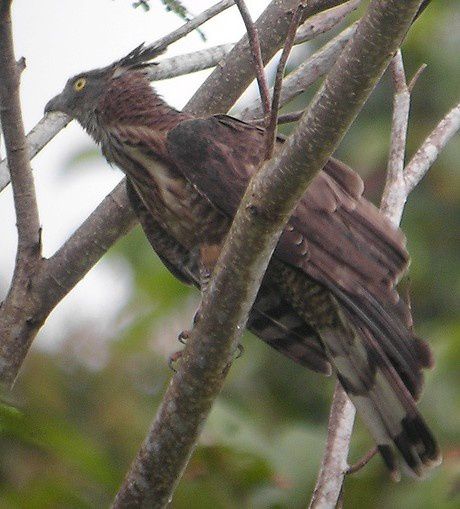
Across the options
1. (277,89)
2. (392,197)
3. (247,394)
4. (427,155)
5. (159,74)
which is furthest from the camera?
(247,394)

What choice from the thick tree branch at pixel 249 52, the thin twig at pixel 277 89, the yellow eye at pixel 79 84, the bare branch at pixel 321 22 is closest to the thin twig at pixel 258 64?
the thin twig at pixel 277 89

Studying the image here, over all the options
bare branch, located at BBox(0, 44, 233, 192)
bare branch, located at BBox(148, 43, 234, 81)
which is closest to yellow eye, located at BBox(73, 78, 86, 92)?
bare branch, located at BBox(0, 44, 233, 192)

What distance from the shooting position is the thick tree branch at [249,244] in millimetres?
2217

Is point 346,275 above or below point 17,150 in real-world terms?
below

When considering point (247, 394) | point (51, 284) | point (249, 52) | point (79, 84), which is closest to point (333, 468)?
point (51, 284)

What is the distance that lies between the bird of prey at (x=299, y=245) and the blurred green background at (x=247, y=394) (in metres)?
0.28

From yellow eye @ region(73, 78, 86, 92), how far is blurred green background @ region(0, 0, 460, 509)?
95 centimetres

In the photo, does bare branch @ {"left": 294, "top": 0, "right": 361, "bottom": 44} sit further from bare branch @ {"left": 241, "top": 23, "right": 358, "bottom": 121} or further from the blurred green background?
the blurred green background

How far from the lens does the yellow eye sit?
421cm

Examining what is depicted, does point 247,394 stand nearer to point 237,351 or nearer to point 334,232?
point 334,232

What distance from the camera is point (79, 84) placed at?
13.9 feet

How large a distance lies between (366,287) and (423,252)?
110 inches

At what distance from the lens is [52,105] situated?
4117 mm

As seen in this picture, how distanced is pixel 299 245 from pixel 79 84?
1.30m
